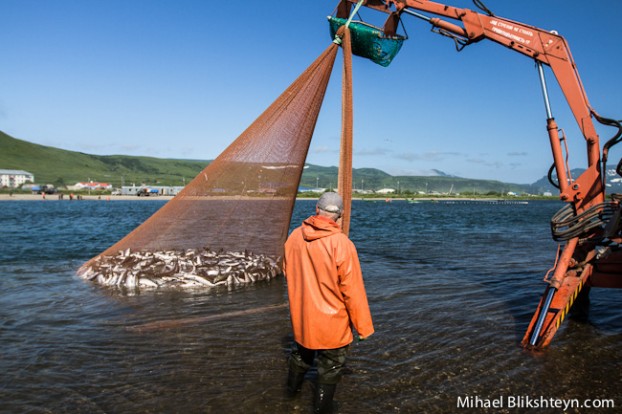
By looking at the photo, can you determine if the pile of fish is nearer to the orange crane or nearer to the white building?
the orange crane

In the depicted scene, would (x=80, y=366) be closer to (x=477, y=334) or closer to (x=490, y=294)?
(x=477, y=334)

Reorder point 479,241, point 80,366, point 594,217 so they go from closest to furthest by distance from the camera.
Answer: point 80,366 < point 594,217 < point 479,241

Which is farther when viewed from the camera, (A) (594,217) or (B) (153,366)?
(A) (594,217)

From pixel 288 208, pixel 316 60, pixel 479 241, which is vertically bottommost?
pixel 479 241

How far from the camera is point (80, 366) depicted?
503cm

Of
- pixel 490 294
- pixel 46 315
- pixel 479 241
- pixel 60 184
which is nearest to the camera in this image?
pixel 46 315

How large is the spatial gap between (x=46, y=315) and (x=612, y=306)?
941 centimetres

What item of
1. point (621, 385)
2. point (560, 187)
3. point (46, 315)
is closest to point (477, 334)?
point (621, 385)

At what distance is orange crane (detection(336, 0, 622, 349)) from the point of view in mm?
5582

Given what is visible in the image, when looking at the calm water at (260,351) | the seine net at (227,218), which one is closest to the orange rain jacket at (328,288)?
the calm water at (260,351)

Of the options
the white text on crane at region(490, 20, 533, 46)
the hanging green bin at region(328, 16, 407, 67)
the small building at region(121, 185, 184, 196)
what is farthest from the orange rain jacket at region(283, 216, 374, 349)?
the small building at region(121, 185, 184, 196)

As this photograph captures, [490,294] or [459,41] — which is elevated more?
[459,41]

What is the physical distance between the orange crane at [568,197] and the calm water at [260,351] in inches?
26.7

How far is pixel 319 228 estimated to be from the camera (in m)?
3.61
